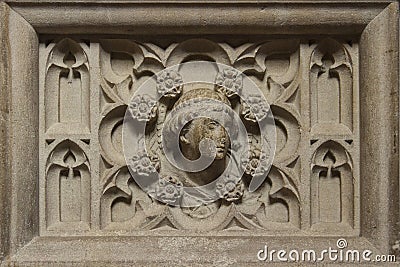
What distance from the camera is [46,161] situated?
97.0 inches

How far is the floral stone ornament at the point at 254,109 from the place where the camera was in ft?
8.14

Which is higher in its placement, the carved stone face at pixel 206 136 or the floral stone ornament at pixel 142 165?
the carved stone face at pixel 206 136

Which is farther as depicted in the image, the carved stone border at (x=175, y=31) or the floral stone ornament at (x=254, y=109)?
the floral stone ornament at (x=254, y=109)

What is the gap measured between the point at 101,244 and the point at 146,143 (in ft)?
1.40

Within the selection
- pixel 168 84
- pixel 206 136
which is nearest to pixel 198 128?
pixel 206 136

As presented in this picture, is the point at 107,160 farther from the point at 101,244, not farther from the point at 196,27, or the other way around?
the point at 196,27

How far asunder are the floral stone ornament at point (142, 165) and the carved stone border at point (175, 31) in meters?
0.27

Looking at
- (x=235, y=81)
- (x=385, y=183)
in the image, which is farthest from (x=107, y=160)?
(x=385, y=183)

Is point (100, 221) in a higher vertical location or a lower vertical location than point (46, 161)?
lower

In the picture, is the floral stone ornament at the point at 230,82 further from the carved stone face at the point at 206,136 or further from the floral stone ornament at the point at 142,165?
the floral stone ornament at the point at 142,165

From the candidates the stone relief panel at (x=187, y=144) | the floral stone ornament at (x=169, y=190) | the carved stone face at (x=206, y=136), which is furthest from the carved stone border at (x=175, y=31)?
the carved stone face at (x=206, y=136)

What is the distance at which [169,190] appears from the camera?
2.50m

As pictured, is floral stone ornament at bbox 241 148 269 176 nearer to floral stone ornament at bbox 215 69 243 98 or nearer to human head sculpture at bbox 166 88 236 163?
human head sculpture at bbox 166 88 236 163

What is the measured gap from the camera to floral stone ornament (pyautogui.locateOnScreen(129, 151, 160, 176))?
249cm
